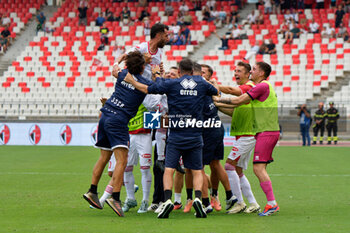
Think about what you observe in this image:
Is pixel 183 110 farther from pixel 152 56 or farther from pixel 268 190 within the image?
pixel 268 190

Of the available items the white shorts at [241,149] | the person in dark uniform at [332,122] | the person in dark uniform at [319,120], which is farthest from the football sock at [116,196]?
the person in dark uniform at [332,122]

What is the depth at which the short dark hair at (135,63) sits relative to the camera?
27.1 ft

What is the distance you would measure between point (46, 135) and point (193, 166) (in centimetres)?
1660

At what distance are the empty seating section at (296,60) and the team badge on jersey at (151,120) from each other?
19305 millimetres

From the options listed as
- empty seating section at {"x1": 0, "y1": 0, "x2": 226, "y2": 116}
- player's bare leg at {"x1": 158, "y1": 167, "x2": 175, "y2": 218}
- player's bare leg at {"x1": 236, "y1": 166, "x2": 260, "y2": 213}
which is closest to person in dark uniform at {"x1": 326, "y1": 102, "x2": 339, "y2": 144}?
empty seating section at {"x1": 0, "y1": 0, "x2": 226, "y2": 116}

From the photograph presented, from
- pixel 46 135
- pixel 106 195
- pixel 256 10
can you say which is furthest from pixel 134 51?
pixel 256 10

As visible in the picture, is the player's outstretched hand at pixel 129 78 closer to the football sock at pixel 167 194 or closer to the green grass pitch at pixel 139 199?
the football sock at pixel 167 194

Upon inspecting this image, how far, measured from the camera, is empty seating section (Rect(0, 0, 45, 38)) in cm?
3788

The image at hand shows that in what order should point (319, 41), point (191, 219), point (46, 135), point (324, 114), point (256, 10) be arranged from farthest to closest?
point (256, 10)
point (319, 41)
point (324, 114)
point (46, 135)
point (191, 219)

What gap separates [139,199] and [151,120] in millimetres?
1609

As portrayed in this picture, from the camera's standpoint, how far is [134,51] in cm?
847

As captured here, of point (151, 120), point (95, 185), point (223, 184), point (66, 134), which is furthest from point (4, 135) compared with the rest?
point (223, 184)

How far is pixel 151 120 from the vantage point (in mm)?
9156

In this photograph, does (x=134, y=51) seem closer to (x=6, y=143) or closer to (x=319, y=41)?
(x=6, y=143)
